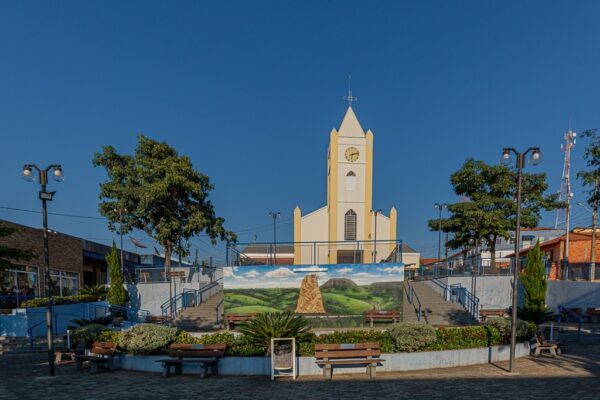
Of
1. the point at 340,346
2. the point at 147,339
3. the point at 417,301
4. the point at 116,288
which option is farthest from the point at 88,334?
the point at 417,301

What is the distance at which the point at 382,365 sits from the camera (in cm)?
1025

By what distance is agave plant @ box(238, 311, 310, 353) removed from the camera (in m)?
10.3

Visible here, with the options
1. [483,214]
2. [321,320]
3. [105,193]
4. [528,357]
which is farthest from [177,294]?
[483,214]

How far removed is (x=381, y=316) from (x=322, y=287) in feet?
9.42

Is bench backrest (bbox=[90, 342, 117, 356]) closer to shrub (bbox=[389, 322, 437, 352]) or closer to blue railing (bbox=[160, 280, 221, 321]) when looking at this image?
shrub (bbox=[389, 322, 437, 352])

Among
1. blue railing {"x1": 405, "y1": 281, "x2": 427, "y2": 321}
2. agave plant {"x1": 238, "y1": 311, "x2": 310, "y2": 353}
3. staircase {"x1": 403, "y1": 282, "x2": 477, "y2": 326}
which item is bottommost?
staircase {"x1": 403, "y1": 282, "x2": 477, "y2": 326}

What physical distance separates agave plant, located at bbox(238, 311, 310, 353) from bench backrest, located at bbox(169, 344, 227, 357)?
80cm

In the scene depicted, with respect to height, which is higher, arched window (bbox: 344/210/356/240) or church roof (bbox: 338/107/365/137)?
church roof (bbox: 338/107/365/137)

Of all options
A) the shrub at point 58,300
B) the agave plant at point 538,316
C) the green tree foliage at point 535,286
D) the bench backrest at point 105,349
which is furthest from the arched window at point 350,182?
the bench backrest at point 105,349

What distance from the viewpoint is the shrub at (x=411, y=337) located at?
10.5 meters

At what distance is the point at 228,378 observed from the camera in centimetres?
988

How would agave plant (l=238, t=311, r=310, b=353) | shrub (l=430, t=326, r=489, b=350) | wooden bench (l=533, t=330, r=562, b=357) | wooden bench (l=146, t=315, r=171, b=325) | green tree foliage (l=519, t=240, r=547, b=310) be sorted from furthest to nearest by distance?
wooden bench (l=146, t=315, r=171, b=325)
green tree foliage (l=519, t=240, r=547, b=310)
wooden bench (l=533, t=330, r=562, b=357)
shrub (l=430, t=326, r=489, b=350)
agave plant (l=238, t=311, r=310, b=353)

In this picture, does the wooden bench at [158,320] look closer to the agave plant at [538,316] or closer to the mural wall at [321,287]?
the mural wall at [321,287]

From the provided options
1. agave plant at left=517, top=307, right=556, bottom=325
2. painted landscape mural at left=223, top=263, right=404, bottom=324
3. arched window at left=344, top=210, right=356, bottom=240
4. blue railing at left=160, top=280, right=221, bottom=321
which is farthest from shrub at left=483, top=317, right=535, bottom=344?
arched window at left=344, top=210, right=356, bottom=240
